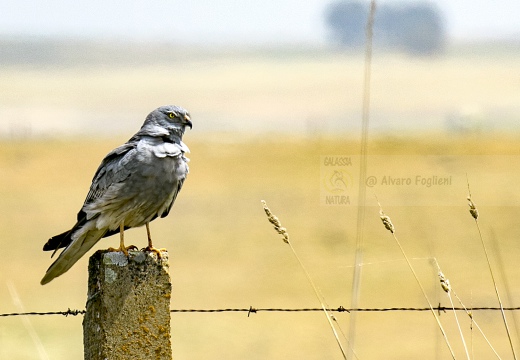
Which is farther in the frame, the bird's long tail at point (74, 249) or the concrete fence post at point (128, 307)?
the bird's long tail at point (74, 249)

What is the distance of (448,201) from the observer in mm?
26891

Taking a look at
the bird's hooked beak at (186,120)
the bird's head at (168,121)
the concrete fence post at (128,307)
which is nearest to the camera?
the concrete fence post at (128,307)

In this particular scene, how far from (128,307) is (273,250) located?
18627mm

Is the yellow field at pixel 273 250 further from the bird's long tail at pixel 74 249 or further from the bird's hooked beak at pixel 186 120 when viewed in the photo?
the bird's long tail at pixel 74 249

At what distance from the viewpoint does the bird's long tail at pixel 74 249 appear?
16.8ft

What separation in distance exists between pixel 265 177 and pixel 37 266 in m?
12.6

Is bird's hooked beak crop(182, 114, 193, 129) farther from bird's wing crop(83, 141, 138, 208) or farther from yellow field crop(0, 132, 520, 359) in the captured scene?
yellow field crop(0, 132, 520, 359)

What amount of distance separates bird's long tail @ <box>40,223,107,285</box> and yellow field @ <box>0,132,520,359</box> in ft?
12.1

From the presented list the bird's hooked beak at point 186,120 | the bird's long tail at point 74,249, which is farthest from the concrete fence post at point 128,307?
the bird's hooked beak at point 186,120

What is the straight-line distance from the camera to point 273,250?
22.9 metres

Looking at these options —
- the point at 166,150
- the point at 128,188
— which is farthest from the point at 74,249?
the point at 166,150

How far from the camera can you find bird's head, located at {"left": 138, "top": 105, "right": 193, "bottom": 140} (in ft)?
18.1

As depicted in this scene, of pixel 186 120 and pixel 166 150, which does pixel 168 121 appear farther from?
pixel 166 150

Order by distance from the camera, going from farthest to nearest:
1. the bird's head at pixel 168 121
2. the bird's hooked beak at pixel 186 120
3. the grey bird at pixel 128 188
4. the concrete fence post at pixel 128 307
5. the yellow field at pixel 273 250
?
the yellow field at pixel 273 250 → the bird's hooked beak at pixel 186 120 → the bird's head at pixel 168 121 → the grey bird at pixel 128 188 → the concrete fence post at pixel 128 307
